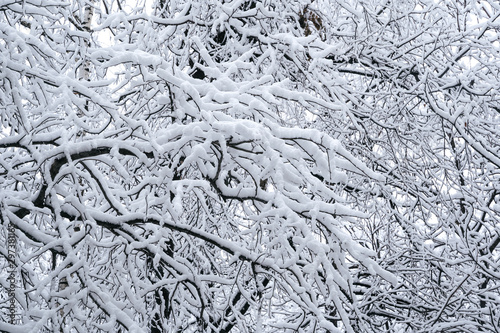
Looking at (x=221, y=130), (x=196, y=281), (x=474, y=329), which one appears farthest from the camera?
(x=474, y=329)

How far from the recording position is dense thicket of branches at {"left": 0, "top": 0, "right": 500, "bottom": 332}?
266 cm

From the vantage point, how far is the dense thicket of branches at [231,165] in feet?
8.73

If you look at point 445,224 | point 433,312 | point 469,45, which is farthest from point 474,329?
point 469,45

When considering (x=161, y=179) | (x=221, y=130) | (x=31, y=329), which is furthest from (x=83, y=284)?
(x=221, y=130)

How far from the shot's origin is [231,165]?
278cm

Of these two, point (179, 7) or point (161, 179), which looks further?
point (179, 7)

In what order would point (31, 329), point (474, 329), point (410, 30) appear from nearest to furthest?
1. point (31, 329)
2. point (474, 329)
3. point (410, 30)

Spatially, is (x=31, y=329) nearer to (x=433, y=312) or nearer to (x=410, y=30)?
(x=433, y=312)

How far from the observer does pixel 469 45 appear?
4809mm

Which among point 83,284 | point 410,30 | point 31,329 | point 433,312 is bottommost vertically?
point 31,329

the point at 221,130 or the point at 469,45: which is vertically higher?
the point at 469,45

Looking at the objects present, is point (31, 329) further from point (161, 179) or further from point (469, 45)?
point (469, 45)

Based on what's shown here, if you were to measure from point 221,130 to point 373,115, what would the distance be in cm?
244

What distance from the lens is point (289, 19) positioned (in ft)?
16.0
